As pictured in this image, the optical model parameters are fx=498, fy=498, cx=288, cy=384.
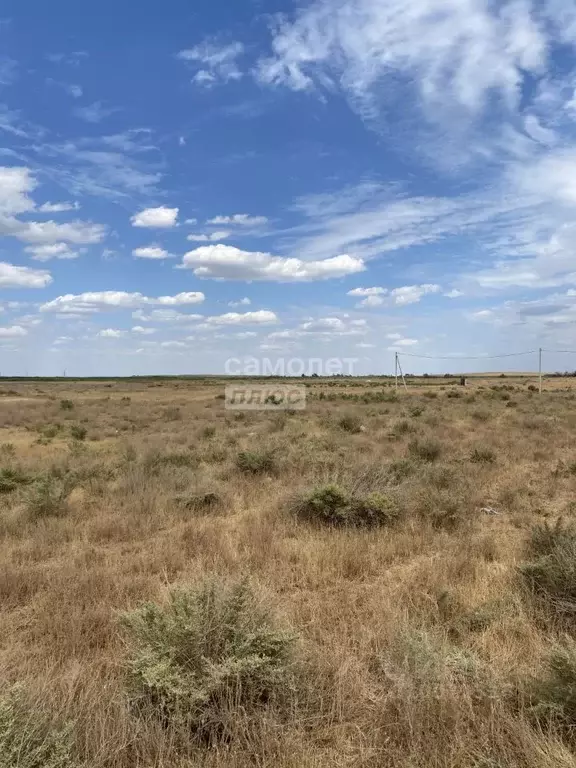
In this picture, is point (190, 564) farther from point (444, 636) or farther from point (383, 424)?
point (383, 424)

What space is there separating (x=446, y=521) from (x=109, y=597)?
456 cm

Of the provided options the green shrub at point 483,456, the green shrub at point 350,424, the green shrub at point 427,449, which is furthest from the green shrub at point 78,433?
the green shrub at point 483,456

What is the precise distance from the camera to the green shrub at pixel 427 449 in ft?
40.8

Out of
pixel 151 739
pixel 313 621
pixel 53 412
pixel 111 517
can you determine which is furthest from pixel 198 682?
pixel 53 412

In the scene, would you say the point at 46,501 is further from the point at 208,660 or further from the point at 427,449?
the point at 427,449

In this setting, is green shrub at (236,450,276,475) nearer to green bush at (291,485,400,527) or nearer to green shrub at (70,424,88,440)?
green bush at (291,485,400,527)

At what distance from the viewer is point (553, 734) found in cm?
257

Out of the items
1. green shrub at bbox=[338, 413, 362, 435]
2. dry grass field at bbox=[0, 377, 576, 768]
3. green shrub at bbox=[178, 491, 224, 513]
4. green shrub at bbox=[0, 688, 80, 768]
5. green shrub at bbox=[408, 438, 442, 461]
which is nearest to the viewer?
green shrub at bbox=[0, 688, 80, 768]

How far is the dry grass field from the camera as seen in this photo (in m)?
2.60

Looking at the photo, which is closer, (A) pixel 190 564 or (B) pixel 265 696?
(B) pixel 265 696

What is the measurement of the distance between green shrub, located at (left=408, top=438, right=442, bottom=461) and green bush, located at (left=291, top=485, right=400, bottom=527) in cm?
534

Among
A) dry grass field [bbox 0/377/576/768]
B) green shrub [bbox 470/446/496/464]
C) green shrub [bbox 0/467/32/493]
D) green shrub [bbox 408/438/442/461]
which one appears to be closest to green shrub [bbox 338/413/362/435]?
green shrub [bbox 408/438/442/461]

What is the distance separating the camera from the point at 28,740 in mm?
2264

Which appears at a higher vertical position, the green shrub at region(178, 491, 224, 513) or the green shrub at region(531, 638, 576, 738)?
the green shrub at region(531, 638, 576, 738)
